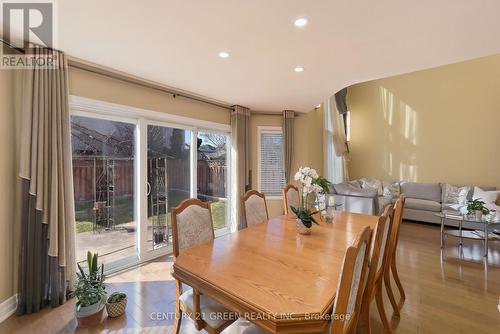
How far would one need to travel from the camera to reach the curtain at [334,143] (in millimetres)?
5758

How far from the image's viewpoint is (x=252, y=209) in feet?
7.98

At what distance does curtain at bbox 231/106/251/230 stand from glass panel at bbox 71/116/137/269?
174 centimetres

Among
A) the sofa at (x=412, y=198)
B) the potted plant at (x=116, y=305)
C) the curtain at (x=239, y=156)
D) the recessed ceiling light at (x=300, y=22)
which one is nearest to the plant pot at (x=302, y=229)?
the recessed ceiling light at (x=300, y=22)

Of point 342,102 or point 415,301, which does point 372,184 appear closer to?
point 342,102

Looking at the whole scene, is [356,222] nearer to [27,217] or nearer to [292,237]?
[292,237]

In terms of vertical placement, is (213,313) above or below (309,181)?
below

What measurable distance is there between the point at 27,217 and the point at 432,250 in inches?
194

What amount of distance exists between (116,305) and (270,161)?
3456mm

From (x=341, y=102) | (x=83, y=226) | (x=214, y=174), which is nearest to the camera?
(x=83, y=226)

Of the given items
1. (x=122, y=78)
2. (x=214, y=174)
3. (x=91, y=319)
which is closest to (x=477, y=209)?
(x=214, y=174)

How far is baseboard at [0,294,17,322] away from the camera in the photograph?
6.26 feet

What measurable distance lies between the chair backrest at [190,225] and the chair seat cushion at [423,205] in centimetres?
494

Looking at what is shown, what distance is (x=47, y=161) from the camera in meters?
2.06

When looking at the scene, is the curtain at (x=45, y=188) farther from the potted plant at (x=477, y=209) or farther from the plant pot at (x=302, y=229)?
the potted plant at (x=477, y=209)
